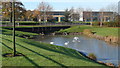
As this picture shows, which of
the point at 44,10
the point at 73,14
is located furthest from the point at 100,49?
the point at 73,14

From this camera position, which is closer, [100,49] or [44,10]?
[100,49]

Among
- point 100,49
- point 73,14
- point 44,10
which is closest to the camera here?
point 100,49

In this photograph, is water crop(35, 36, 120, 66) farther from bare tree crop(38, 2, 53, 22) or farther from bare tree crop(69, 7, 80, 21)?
bare tree crop(69, 7, 80, 21)

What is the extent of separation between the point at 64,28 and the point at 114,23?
13351mm

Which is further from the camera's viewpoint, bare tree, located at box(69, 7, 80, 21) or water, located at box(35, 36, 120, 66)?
bare tree, located at box(69, 7, 80, 21)

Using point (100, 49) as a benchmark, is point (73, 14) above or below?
above

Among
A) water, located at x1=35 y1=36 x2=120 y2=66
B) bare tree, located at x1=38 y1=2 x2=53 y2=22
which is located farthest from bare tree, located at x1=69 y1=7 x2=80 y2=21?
water, located at x1=35 y1=36 x2=120 y2=66

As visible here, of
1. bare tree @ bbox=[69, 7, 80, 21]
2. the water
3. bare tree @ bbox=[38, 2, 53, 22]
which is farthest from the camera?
bare tree @ bbox=[69, 7, 80, 21]

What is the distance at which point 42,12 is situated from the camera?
198 ft

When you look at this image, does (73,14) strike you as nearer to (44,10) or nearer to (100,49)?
(44,10)

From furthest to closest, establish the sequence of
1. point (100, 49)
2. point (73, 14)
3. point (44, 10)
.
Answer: point (73, 14) < point (44, 10) < point (100, 49)

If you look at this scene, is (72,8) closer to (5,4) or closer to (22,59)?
(5,4)

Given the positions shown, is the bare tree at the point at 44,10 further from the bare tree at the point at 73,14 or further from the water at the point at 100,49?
the water at the point at 100,49

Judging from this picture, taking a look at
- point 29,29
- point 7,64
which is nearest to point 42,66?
point 7,64
